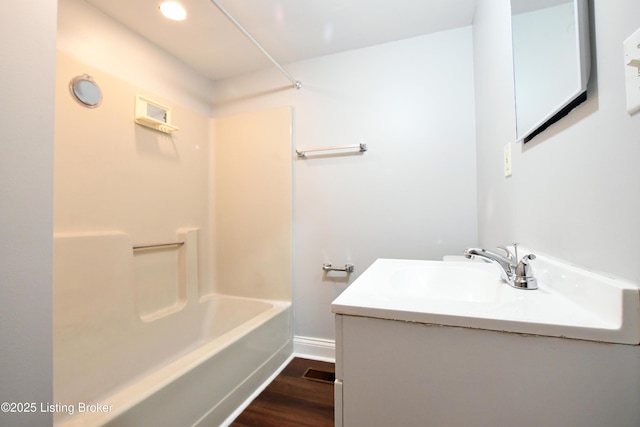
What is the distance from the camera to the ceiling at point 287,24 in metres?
1.54

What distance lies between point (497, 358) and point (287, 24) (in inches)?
77.7

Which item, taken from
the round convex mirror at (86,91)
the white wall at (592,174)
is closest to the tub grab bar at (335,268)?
the white wall at (592,174)

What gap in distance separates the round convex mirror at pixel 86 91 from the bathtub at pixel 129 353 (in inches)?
28.6

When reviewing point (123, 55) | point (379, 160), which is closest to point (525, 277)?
point (379, 160)

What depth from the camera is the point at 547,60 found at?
2.36 feet

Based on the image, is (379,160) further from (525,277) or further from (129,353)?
(129,353)

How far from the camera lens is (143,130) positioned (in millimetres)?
1749

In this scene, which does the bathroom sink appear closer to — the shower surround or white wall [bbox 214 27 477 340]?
white wall [bbox 214 27 477 340]

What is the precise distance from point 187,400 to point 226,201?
4.85 feet

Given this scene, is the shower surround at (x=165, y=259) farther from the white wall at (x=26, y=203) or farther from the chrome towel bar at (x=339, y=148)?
the white wall at (x=26, y=203)

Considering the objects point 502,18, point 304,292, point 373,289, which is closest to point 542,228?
point 373,289

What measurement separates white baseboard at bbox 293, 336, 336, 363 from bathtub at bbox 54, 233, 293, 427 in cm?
16

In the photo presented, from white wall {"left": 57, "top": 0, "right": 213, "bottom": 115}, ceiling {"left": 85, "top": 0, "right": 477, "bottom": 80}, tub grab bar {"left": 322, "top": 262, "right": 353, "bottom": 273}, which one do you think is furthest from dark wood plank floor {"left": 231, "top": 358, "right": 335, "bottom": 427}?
ceiling {"left": 85, "top": 0, "right": 477, "bottom": 80}

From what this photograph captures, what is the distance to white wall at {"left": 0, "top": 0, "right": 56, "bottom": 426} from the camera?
1.98 ft
